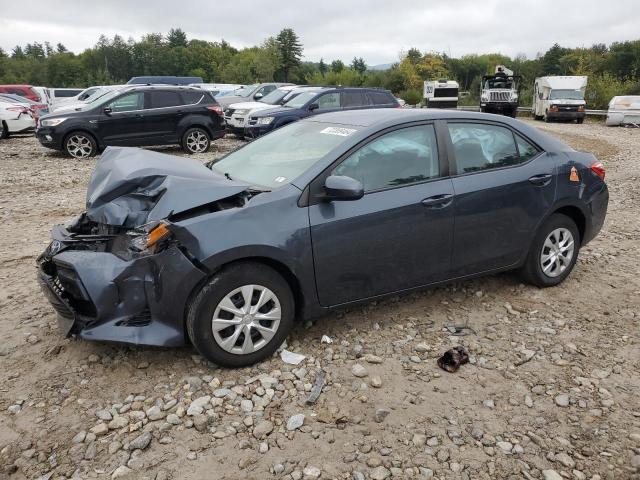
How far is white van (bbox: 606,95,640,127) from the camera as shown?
24344 mm

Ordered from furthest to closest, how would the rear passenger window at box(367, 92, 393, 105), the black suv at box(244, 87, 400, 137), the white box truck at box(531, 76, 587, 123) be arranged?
the white box truck at box(531, 76, 587, 123) < the rear passenger window at box(367, 92, 393, 105) < the black suv at box(244, 87, 400, 137)

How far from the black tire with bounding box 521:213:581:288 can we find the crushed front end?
9.53 feet

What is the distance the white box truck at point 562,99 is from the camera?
27.3m

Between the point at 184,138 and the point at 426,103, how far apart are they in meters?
31.7

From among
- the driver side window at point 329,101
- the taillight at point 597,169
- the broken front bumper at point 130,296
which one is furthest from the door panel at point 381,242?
the driver side window at point 329,101

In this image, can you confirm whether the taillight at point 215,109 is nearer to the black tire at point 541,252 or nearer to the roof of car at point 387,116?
the roof of car at point 387,116

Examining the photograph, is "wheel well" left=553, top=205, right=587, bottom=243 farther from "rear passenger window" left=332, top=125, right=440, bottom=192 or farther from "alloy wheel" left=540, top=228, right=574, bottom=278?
"rear passenger window" left=332, top=125, right=440, bottom=192

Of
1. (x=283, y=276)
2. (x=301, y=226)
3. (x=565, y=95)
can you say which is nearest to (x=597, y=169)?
(x=301, y=226)

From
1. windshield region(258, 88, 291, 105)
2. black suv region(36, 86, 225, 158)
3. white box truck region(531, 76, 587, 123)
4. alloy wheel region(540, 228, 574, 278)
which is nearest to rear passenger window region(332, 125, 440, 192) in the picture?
alloy wheel region(540, 228, 574, 278)

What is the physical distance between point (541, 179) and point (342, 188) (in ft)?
6.57

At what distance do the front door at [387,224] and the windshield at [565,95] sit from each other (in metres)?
27.7

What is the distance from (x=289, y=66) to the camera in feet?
320

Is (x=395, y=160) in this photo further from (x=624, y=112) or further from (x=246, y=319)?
(x=624, y=112)

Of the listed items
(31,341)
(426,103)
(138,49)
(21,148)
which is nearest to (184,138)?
(21,148)
